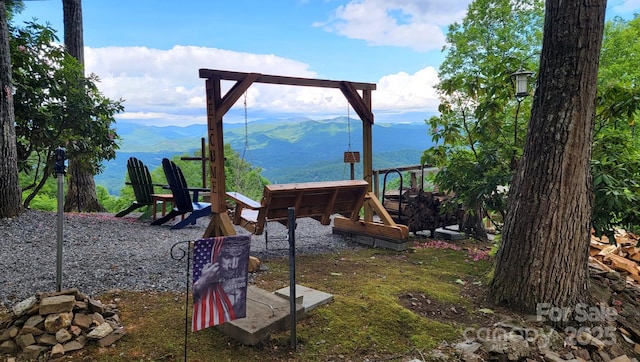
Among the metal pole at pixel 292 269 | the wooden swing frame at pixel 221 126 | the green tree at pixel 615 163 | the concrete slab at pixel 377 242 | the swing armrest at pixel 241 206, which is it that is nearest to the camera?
the metal pole at pixel 292 269

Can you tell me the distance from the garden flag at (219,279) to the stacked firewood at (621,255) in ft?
15.3

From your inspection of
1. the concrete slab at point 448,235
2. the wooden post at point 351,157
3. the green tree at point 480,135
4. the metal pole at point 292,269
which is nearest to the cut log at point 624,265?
the green tree at point 480,135

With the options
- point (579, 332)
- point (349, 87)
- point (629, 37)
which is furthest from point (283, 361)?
point (629, 37)

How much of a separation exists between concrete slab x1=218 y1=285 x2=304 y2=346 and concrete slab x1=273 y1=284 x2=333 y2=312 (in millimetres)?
102

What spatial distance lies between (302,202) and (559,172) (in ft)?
9.48

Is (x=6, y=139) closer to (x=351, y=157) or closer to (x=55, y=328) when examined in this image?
(x=55, y=328)

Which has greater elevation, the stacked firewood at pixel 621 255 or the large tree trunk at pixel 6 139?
the large tree trunk at pixel 6 139

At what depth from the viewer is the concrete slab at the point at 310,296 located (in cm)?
299

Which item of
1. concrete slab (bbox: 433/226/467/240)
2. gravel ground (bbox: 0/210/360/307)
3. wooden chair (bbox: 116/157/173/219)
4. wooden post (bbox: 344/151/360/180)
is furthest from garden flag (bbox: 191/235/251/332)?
wooden chair (bbox: 116/157/173/219)

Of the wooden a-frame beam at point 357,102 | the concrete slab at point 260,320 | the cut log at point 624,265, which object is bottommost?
the cut log at point 624,265

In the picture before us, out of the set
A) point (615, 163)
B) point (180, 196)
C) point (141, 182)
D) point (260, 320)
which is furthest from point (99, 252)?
point (615, 163)

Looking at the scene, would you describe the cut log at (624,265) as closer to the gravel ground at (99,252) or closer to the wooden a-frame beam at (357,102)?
the gravel ground at (99,252)

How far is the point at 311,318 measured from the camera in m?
2.85

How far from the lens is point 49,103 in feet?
20.9
